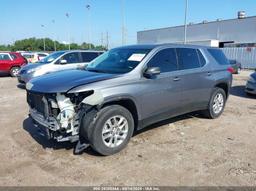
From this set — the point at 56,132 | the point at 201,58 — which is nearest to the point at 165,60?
the point at 201,58

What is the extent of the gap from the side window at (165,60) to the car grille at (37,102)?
2.01 meters

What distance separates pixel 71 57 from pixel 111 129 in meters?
8.01

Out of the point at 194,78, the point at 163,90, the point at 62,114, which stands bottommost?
the point at 62,114

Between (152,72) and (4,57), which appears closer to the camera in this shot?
(152,72)

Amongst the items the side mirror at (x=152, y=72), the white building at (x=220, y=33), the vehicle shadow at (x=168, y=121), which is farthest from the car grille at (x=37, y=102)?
the white building at (x=220, y=33)

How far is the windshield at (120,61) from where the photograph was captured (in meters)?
4.82

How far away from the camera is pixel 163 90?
4.99 meters

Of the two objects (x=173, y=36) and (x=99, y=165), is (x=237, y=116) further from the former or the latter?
(x=173, y=36)

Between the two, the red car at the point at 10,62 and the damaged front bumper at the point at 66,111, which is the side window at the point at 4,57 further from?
the damaged front bumper at the point at 66,111

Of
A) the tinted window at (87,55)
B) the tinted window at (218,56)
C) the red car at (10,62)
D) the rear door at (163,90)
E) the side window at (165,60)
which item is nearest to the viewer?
the rear door at (163,90)

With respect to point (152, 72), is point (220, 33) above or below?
above

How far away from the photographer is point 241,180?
11.8 ft

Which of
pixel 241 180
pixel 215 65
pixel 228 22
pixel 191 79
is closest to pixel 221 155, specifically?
pixel 241 180

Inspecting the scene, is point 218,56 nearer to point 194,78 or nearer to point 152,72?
point 194,78
